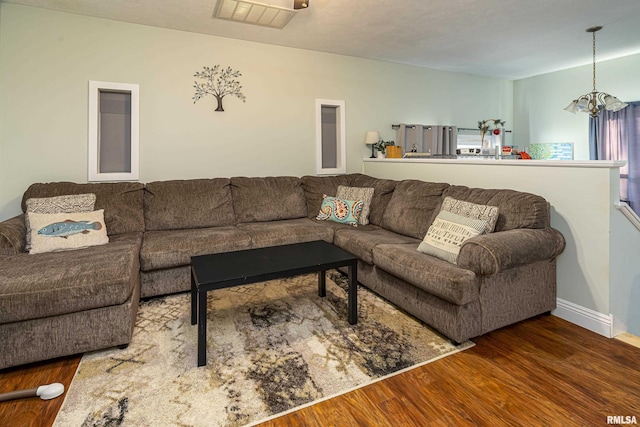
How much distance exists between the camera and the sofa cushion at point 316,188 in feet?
12.8

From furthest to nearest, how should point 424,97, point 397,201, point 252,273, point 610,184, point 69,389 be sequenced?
point 424,97 → point 397,201 → point 610,184 → point 252,273 → point 69,389

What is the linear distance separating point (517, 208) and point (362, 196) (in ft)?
5.19

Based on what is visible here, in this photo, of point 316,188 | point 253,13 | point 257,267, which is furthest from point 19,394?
point 253,13

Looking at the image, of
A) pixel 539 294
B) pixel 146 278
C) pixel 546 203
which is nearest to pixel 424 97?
pixel 546 203

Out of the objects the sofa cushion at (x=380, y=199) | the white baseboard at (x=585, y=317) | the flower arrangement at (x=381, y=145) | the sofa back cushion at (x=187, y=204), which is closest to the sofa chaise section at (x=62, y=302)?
the sofa back cushion at (x=187, y=204)

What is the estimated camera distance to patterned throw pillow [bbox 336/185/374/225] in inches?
141

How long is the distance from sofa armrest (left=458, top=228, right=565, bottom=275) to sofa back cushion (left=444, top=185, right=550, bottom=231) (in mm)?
77

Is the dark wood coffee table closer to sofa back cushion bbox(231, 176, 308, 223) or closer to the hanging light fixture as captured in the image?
sofa back cushion bbox(231, 176, 308, 223)

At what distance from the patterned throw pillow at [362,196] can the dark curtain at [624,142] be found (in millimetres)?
3732

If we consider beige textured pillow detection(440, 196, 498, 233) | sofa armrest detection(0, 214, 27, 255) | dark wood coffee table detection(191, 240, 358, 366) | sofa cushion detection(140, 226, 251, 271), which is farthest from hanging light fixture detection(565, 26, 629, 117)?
sofa armrest detection(0, 214, 27, 255)

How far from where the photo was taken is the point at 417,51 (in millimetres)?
4309

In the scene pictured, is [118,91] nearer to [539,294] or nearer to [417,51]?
[417,51]

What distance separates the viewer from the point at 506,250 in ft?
6.63

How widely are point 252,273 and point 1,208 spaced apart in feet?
9.16
